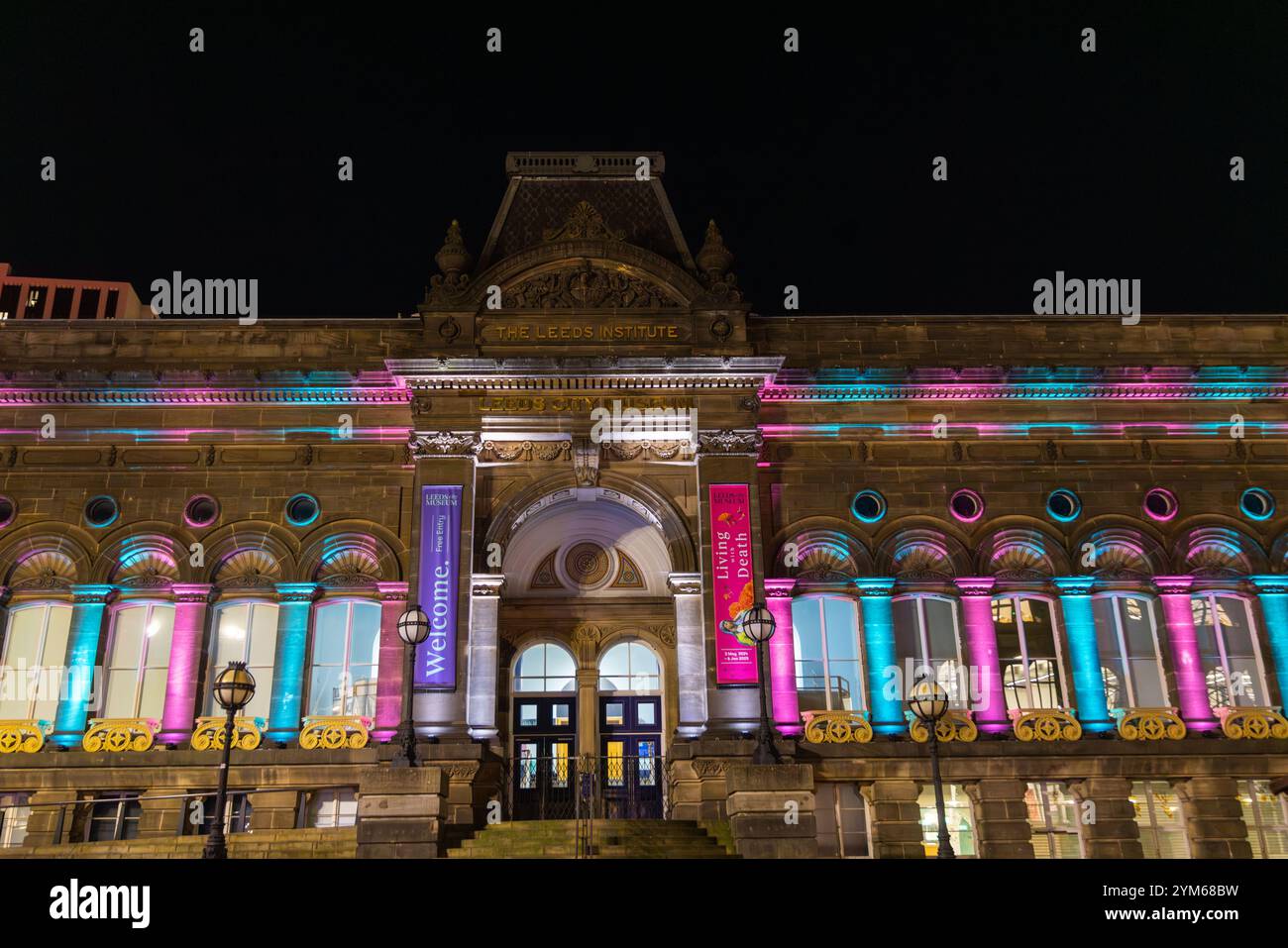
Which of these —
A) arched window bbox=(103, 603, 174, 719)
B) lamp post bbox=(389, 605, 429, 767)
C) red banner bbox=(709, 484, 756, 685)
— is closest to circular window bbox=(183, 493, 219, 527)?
arched window bbox=(103, 603, 174, 719)

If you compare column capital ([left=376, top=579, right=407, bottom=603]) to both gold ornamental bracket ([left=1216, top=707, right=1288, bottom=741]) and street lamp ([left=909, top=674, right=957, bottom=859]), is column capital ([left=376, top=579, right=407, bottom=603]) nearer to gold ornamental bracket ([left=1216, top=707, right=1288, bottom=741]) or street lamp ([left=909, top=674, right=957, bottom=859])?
street lamp ([left=909, top=674, right=957, bottom=859])

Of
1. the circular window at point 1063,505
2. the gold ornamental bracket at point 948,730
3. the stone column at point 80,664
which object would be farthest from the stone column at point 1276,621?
the stone column at point 80,664

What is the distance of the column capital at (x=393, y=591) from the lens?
25797 mm

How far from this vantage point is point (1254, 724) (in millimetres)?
24984

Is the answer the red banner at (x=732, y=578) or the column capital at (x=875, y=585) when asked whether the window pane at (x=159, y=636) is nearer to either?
the red banner at (x=732, y=578)

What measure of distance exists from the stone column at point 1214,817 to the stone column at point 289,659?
65.8ft

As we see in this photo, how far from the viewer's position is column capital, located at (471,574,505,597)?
25203 mm

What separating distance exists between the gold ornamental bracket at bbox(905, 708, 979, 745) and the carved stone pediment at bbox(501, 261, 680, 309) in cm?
1157

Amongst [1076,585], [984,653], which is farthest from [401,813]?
[1076,585]

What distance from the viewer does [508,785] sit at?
26188mm

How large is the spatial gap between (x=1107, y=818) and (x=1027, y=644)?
4.22 m

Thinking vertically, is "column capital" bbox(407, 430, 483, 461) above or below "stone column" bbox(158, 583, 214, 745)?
above

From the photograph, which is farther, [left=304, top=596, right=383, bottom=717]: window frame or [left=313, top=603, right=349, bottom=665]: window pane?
[left=313, top=603, right=349, bottom=665]: window pane
